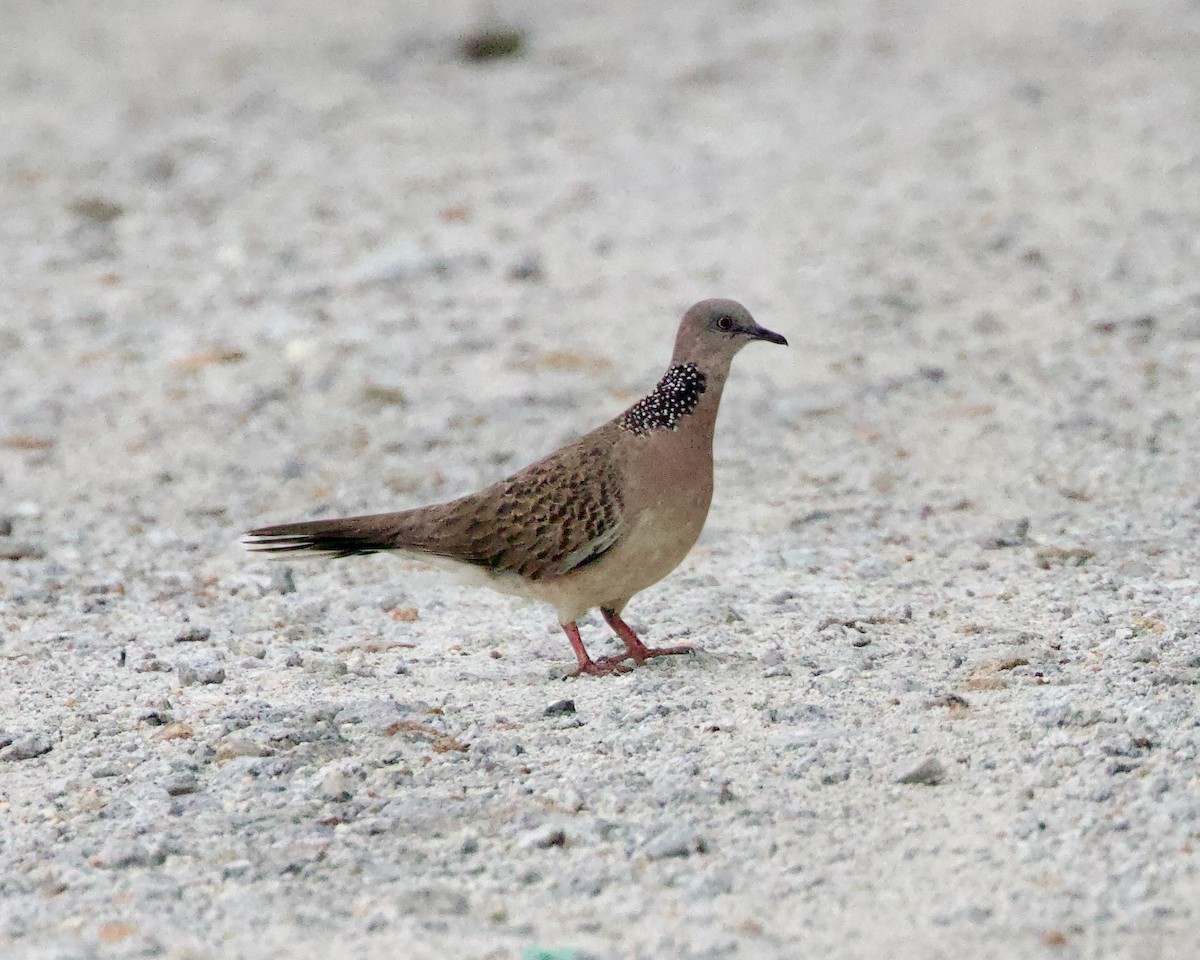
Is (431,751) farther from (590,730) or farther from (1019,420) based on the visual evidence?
(1019,420)

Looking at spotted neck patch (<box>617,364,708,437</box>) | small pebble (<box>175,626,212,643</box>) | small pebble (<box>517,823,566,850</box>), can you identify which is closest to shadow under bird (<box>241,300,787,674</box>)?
spotted neck patch (<box>617,364,708,437</box>)

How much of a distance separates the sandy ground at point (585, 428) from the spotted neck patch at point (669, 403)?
742mm

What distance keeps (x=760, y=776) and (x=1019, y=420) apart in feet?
13.0

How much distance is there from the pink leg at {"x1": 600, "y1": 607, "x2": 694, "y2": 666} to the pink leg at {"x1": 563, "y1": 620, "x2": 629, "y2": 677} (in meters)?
0.02

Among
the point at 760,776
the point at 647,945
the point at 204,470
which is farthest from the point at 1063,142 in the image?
the point at 647,945

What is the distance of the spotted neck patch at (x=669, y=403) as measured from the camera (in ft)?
19.6

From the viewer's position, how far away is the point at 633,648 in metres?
5.93

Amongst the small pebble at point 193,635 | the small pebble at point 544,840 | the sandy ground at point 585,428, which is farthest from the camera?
the small pebble at point 193,635

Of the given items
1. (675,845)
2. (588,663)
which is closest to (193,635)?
(588,663)

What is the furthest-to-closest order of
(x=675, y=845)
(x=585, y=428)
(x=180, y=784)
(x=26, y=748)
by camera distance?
(x=585, y=428) → (x=26, y=748) → (x=180, y=784) → (x=675, y=845)

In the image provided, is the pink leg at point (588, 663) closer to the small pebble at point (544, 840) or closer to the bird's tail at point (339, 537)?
the bird's tail at point (339, 537)

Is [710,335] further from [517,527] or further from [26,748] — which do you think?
[26,748]

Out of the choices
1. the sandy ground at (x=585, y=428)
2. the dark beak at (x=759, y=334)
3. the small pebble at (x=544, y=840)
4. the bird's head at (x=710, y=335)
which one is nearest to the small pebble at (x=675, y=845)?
the sandy ground at (x=585, y=428)

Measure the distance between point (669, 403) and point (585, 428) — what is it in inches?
108
